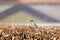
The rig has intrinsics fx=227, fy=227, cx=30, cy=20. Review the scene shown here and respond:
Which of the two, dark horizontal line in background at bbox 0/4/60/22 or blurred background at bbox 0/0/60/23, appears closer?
blurred background at bbox 0/0/60/23

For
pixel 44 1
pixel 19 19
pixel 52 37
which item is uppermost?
pixel 44 1

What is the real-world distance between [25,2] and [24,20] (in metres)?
0.87

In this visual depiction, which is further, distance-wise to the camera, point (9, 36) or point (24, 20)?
point (24, 20)

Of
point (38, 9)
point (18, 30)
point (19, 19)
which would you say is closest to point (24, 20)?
point (19, 19)

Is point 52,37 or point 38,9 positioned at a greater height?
point 38,9

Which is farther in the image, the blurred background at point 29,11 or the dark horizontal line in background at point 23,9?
the dark horizontal line in background at point 23,9

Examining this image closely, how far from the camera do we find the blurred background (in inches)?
370

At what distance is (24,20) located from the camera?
30.5ft

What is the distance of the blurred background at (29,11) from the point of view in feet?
30.9

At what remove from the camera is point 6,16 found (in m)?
9.66

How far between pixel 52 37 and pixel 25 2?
18.8ft

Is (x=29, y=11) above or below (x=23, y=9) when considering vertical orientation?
below

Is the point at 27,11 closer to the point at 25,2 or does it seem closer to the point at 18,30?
the point at 25,2

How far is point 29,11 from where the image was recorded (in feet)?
31.7
